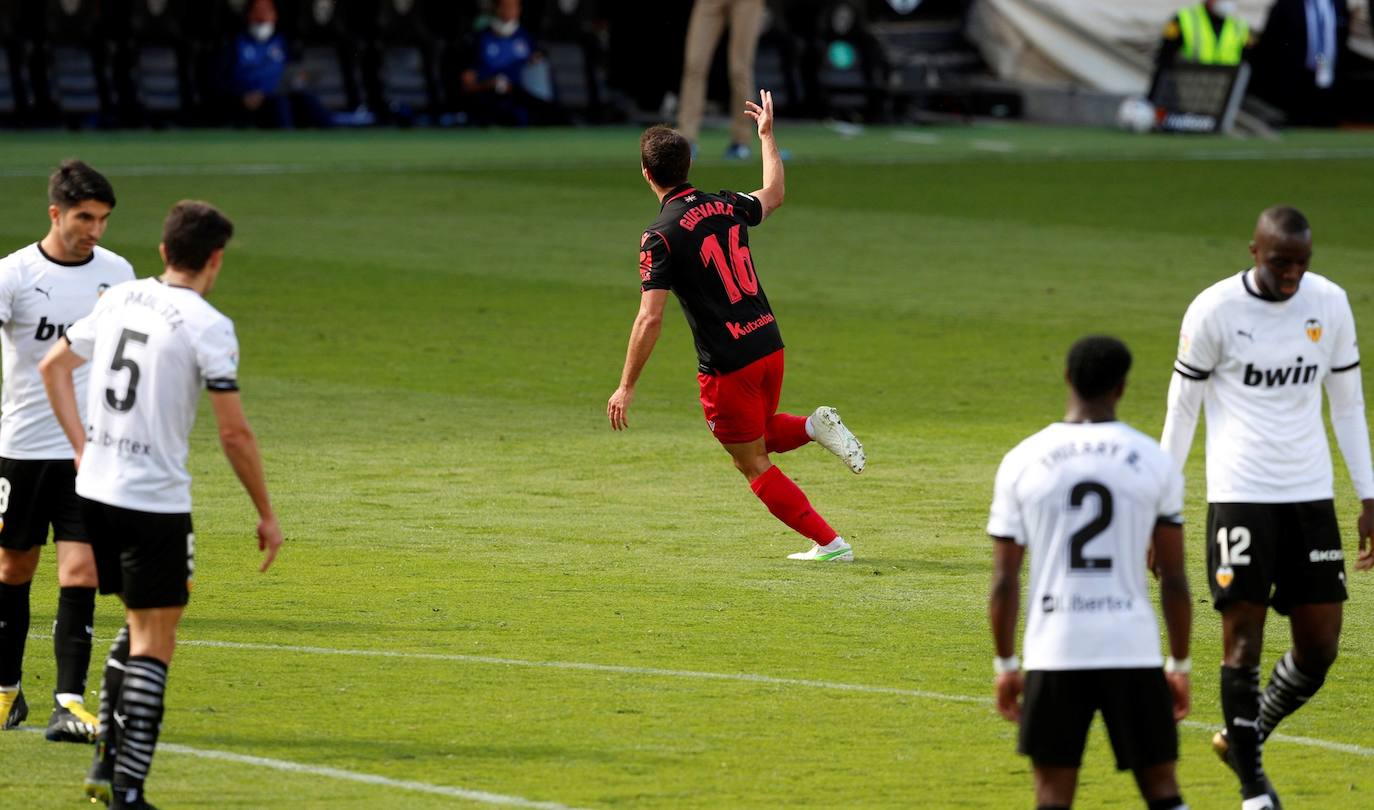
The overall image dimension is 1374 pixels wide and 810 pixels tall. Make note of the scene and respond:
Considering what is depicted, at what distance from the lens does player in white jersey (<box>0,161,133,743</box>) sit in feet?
26.1

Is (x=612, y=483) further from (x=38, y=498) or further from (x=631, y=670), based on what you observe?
(x=38, y=498)

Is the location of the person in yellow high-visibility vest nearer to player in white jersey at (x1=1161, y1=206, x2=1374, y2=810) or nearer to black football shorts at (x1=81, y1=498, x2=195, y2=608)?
player in white jersey at (x1=1161, y1=206, x2=1374, y2=810)

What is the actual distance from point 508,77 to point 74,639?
2478 centimetres

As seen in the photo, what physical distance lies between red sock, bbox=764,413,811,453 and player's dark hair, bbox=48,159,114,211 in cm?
424

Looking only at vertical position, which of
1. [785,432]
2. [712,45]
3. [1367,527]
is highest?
[1367,527]

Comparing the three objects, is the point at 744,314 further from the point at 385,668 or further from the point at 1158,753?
the point at 1158,753

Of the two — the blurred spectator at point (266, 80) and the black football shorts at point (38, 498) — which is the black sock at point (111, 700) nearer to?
the black football shorts at point (38, 498)

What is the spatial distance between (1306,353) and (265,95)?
25.4 metres

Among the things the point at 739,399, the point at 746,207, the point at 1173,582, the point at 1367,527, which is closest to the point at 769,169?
the point at 746,207

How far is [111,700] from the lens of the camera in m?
7.18

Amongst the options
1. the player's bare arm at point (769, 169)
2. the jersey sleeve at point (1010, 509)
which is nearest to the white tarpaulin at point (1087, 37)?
the player's bare arm at point (769, 169)

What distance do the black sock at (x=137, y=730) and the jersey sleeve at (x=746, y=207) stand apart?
4.86m

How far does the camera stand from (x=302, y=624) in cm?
972

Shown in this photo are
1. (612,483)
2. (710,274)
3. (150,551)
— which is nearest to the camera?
(150,551)
